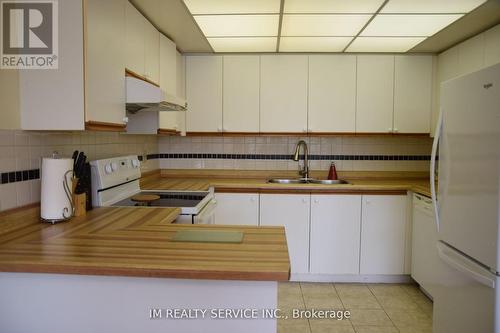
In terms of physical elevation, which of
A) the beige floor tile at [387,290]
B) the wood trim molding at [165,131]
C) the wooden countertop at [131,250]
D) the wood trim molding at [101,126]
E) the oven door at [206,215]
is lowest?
the beige floor tile at [387,290]

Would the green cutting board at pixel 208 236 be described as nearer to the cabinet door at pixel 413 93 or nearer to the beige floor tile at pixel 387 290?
the beige floor tile at pixel 387 290

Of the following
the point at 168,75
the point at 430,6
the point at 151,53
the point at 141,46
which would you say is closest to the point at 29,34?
the point at 141,46

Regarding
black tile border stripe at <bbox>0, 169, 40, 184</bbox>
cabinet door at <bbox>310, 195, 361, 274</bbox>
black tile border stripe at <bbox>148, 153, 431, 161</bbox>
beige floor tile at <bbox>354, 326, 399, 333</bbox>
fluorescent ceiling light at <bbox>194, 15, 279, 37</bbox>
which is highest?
fluorescent ceiling light at <bbox>194, 15, 279, 37</bbox>

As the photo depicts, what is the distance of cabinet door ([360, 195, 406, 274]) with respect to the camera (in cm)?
309

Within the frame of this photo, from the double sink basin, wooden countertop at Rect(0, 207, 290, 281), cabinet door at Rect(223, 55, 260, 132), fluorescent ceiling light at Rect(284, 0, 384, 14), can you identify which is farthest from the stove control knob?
the double sink basin

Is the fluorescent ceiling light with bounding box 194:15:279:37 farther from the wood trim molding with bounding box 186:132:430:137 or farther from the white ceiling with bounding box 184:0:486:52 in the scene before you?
the wood trim molding with bounding box 186:132:430:137

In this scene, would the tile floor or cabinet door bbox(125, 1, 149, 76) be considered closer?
cabinet door bbox(125, 1, 149, 76)

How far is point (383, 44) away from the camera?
3051mm

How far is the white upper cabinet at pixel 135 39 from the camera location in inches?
81.5

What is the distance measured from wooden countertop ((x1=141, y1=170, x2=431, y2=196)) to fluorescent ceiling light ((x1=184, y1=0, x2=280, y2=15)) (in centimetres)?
137

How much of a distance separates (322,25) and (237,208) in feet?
5.59

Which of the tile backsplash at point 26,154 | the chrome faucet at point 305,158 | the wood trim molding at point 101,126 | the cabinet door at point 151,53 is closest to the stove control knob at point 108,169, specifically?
the tile backsplash at point 26,154

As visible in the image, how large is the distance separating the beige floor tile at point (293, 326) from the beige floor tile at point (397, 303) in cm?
71

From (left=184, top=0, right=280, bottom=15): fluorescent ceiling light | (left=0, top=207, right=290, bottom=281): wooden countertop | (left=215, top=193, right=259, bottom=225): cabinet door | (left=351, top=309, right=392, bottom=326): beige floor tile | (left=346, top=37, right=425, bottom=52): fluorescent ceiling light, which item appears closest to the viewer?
(left=0, top=207, right=290, bottom=281): wooden countertop
